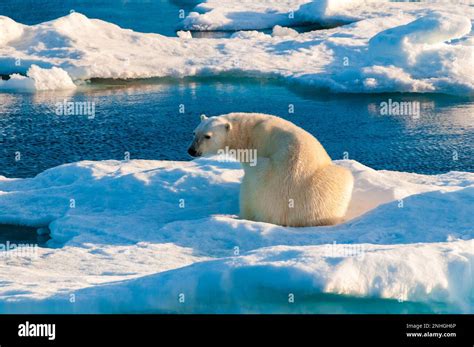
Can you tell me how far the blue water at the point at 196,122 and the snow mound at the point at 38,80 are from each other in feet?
1.01

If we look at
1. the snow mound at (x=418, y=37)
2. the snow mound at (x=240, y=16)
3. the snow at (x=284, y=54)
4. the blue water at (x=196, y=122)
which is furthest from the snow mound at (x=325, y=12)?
the snow mound at (x=418, y=37)

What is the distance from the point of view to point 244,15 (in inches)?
1084

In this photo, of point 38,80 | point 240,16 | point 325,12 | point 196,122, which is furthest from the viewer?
point 240,16

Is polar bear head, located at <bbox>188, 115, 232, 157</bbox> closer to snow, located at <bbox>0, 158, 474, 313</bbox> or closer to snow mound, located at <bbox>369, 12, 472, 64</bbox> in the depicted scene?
snow, located at <bbox>0, 158, 474, 313</bbox>

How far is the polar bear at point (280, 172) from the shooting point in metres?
7.77

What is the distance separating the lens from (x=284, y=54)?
2052 centimetres

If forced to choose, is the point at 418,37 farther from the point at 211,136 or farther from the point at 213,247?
the point at 213,247

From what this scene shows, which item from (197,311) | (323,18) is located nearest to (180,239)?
(197,311)

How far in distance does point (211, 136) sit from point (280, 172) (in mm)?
751

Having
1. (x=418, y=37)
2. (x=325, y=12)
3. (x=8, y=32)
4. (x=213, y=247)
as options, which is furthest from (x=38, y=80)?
(x=213, y=247)

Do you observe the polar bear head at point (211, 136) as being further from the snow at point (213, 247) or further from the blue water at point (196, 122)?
the blue water at point (196, 122)

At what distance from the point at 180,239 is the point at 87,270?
1.00 metres

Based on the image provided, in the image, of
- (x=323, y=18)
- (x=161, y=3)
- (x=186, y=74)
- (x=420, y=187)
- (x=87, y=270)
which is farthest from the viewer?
(x=161, y=3)
